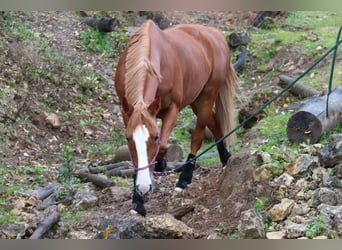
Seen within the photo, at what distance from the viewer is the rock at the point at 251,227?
340 centimetres

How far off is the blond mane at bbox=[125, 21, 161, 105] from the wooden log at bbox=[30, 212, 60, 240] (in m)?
1.15

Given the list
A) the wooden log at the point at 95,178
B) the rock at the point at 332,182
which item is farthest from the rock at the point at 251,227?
the wooden log at the point at 95,178

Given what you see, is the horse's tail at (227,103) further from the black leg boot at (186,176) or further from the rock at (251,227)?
the rock at (251,227)

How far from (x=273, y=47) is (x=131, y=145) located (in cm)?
706

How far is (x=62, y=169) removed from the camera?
18.0 feet

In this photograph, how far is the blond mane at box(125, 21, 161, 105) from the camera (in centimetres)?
374

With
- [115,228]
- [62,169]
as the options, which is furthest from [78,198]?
[115,228]

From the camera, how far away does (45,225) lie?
3852 mm

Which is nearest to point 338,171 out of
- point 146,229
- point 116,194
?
point 146,229

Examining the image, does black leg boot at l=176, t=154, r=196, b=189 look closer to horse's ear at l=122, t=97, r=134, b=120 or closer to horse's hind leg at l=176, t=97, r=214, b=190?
horse's hind leg at l=176, t=97, r=214, b=190

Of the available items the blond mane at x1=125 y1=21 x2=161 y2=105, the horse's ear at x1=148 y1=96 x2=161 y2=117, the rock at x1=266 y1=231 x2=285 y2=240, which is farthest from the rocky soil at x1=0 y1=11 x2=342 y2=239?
the blond mane at x1=125 y1=21 x2=161 y2=105

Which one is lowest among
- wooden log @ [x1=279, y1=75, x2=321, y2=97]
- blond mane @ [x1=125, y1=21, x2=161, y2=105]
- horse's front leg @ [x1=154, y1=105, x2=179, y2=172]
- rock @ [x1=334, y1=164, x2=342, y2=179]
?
wooden log @ [x1=279, y1=75, x2=321, y2=97]

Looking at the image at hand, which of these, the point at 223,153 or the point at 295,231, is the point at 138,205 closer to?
the point at 295,231

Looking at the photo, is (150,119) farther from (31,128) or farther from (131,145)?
(31,128)
